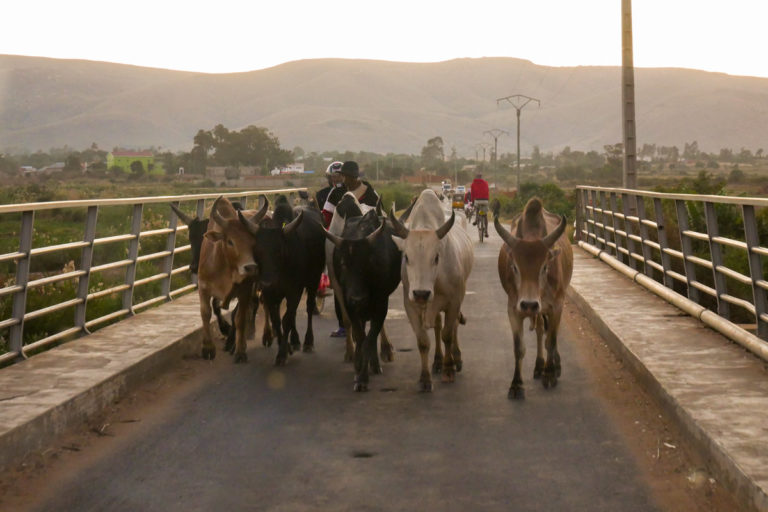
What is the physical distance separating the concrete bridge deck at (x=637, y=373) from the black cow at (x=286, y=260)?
1058 millimetres

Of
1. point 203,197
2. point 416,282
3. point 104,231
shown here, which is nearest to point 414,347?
point 416,282

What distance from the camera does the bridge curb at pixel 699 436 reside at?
16.6 ft

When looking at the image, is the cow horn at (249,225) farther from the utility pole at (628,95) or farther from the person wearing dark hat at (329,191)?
the utility pole at (628,95)

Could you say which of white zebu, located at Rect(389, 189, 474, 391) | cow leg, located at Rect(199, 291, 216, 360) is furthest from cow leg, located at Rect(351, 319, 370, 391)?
cow leg, located at Rect(199, 291, 216, 360)

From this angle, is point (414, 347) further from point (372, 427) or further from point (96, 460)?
point (96, 460)

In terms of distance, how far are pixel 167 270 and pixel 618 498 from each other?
869cm

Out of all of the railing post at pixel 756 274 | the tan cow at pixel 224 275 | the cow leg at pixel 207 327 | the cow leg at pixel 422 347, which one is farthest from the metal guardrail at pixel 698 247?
the cow leg at pixel 207 327

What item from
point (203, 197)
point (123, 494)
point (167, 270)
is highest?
point (203, 197)

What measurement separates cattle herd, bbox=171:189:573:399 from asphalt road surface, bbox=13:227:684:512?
1.10ft

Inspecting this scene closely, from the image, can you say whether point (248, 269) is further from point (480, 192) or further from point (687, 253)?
point (480, 192)

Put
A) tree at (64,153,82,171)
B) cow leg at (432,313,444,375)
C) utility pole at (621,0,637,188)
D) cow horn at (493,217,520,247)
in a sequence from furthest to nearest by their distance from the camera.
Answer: tree at (64,153,82,171)
utility pole at (621,0,637,188)
cow leg at (432,313,444,375)
cow horn at (493,217,520,247)

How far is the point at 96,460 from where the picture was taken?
6.42m

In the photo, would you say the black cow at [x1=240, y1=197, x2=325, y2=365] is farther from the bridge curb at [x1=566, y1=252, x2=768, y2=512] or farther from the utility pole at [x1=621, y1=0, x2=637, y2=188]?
the utility pole at [x1=621, y1=0, x2=637, y2=188]

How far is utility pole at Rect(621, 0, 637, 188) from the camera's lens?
21.2 metres
